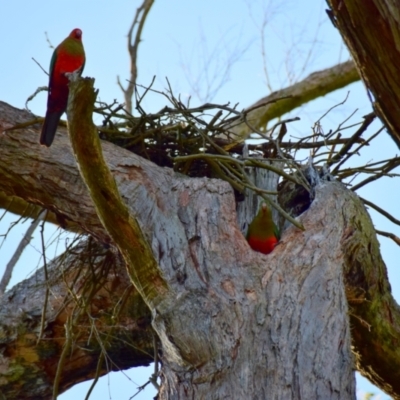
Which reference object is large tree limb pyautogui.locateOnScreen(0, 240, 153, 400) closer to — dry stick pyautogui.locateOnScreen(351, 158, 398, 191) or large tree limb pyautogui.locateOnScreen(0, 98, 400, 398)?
large tree limb pyautogui.locateOnScreen(0, 98, 400, 398)

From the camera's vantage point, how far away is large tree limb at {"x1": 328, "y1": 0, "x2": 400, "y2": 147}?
200 cm

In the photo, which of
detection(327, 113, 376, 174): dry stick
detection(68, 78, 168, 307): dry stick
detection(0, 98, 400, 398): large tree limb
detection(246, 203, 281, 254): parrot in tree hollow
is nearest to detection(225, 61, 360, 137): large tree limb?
Answer: detection(327, 113, 376, 174): dry stick

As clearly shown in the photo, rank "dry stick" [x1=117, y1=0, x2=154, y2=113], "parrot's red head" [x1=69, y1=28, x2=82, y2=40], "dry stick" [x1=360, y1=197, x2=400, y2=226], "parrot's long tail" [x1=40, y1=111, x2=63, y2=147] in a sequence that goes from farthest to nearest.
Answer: "dry stick" [x1=117, y1=0, x2=154, y2=113]
"parrot's red head" [x1=69, y1=28, x2=82, y2=40]
"dry stick" [x1=360, y1=197, x2=400, y2=226]
"parrot's long tail" [x1=40, y1=111, x2=63, y2=147]

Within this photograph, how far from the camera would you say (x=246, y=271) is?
2.88 metres

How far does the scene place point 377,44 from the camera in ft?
6.75

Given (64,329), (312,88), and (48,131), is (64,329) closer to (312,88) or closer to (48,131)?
(48,131)

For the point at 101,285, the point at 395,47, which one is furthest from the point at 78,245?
the point at 395,47

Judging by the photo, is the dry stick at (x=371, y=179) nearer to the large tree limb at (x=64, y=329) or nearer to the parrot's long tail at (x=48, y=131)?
the large tree limb at (x=64, y=329)

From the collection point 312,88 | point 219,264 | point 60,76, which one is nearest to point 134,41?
point 312,88

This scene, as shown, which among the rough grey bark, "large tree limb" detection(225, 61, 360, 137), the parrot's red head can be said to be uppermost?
"large tree limb" detection(225, 61, 360, 137)

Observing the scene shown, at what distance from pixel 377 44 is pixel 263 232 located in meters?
1.55

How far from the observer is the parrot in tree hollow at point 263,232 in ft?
10.9

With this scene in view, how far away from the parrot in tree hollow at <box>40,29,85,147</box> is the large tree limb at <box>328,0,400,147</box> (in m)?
1.42

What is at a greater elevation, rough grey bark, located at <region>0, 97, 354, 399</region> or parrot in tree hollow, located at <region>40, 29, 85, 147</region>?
parrot in tree hollow, located at <region>40, 29, 85, 147</region>
